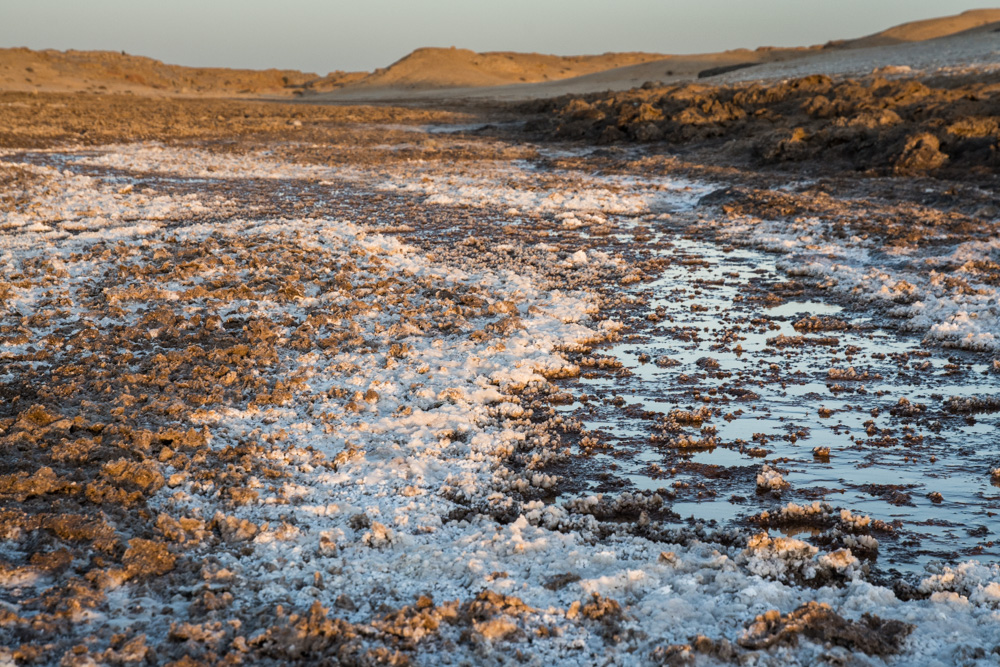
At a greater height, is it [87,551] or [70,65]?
[70,65]

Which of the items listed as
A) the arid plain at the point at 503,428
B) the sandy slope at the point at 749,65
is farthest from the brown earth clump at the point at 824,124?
the sandy slope at the point at 749,65

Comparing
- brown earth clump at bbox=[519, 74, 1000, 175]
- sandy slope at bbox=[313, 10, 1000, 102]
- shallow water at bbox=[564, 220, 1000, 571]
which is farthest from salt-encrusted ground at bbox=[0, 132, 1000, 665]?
sandy slope at bbox=[313, 10, 1000, 102]

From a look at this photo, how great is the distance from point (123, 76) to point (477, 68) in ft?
105

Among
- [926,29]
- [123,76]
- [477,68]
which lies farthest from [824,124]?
[477,68]

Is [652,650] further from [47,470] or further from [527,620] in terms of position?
[47,470]

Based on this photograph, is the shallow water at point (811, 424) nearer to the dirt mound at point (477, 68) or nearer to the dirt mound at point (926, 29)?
the dirt mound at point (926, 29)

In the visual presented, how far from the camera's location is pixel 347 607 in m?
3.02

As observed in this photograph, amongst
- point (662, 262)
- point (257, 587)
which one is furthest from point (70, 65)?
point (257, 587)

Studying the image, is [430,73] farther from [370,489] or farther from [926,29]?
[370,489]

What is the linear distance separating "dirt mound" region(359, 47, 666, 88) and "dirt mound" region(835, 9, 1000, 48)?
27.0m

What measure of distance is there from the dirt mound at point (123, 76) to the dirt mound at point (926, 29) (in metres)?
44.2

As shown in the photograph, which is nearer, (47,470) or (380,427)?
(47,470)

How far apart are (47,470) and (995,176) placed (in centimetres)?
1287

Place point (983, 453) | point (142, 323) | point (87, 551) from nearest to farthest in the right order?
point (87, 551), point (983, 453), point (142, 323)
